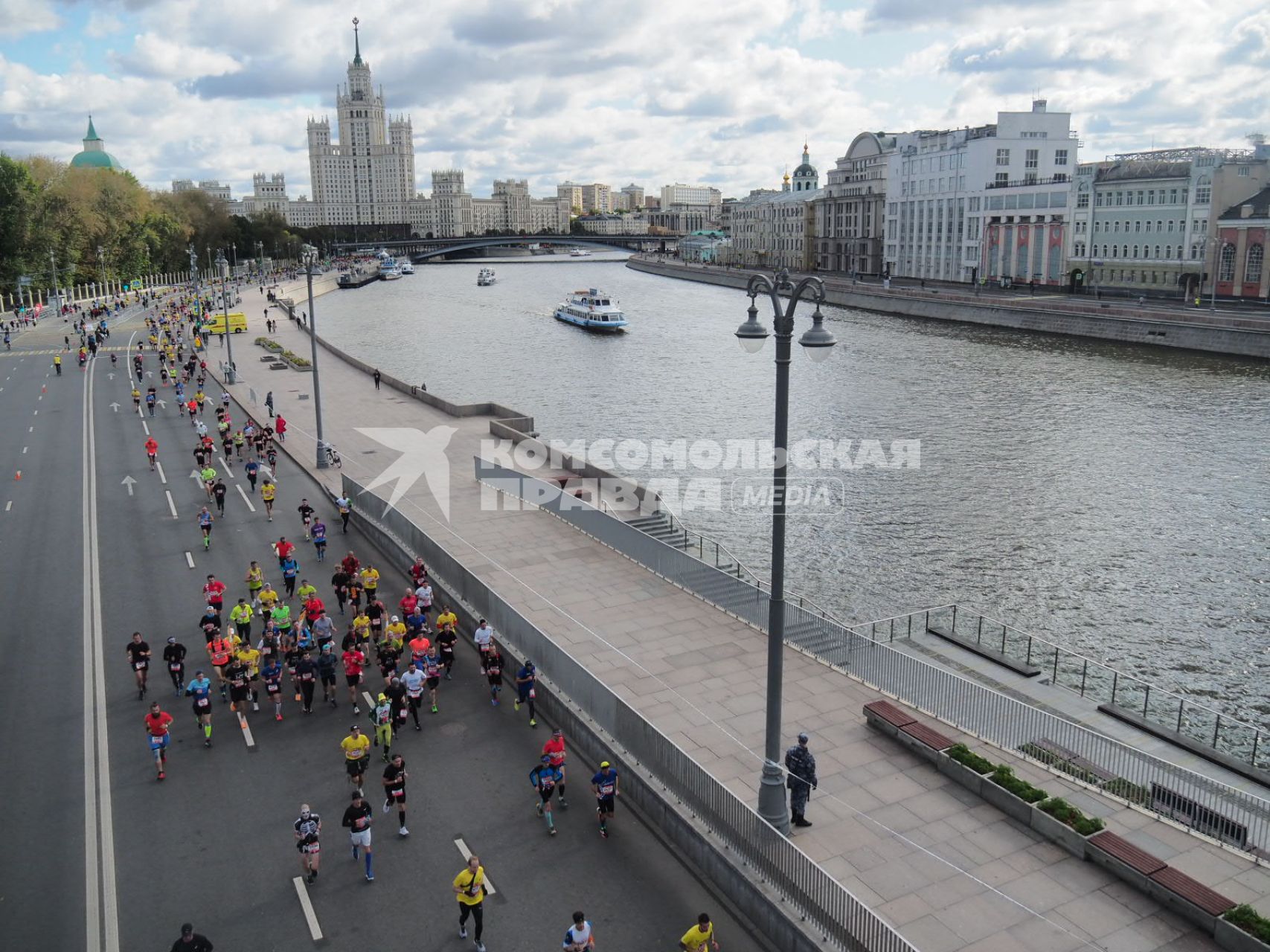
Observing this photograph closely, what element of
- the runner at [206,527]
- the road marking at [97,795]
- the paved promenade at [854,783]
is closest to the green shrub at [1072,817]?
the paved promenade at [854,783]

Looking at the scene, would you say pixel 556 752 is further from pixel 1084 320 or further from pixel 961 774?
pixel 1084 320

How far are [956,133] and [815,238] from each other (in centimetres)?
4059

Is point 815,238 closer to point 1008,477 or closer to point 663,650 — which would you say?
point 1008,477

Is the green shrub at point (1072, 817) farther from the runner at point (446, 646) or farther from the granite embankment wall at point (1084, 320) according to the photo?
the granite embankment wall at point (1084, 320)

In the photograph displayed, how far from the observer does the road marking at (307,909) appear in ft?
35.1

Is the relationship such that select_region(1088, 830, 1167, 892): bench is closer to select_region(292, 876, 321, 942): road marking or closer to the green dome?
select_region(292, 876, 321, 942): road marking

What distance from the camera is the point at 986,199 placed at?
101 m

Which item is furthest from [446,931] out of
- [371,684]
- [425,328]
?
[425,328]

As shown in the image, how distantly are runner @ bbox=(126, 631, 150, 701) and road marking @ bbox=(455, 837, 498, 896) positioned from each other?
689 centimetres

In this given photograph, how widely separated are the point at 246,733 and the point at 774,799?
333 inches

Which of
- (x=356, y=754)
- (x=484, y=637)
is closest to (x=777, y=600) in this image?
(x=356, y=754)

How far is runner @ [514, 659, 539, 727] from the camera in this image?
15.3 m

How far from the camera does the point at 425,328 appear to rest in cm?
9206

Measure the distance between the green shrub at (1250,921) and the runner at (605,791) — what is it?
646 cm
